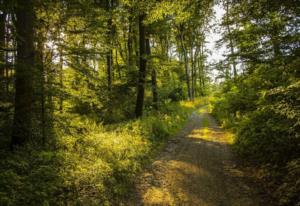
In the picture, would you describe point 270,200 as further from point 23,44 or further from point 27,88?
point 23,44

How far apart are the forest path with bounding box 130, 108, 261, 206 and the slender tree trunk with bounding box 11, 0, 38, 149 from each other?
12.0ft

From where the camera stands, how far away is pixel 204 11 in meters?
8.00

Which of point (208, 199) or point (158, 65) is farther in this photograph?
point (158, 65)

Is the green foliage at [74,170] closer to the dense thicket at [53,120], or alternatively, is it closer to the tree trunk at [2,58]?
the dense thicket at [53,120]

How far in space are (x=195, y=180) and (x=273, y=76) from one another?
4.04 meters

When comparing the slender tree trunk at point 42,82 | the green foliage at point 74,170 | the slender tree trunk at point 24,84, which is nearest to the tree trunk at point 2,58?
the slender tree trunk at point 24,84

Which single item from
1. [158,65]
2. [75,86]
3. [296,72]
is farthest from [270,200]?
[158,65]

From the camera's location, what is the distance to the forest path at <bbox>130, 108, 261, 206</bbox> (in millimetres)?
6184

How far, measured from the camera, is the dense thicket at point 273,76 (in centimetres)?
589

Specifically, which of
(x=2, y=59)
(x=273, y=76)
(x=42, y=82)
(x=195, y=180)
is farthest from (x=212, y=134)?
(x=2, y=59)

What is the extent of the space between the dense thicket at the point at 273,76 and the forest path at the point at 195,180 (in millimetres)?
800

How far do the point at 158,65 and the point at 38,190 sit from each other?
11.6 metres

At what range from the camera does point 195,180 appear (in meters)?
7.38

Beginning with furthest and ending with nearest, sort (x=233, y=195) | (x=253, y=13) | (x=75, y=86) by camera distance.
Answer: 1. (x=75, y=86)
2. (x=253, y=13)
3. (x=233, y=195)
